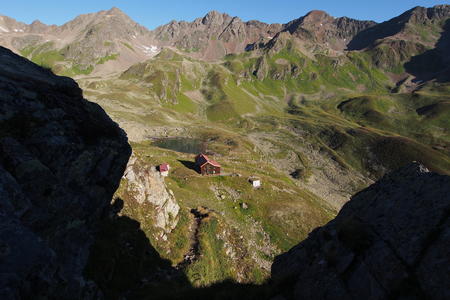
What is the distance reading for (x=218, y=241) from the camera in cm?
3966

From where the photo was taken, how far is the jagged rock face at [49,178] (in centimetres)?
928

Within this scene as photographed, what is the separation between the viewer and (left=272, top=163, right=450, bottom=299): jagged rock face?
9906 millimetres

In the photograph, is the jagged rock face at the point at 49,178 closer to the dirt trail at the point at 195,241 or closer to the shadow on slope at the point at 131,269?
the shadow on slope at the point at 131,269

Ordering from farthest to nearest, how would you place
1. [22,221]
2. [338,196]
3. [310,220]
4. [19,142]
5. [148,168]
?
[338,196], [310,220], [148,168], [19,142], [22,221]

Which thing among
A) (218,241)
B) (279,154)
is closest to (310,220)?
(218,241)

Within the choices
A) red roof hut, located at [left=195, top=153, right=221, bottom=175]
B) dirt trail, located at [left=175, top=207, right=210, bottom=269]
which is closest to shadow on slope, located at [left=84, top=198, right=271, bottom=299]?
dirt trail, located at [left=175, top=207, right=210, bottom=269]

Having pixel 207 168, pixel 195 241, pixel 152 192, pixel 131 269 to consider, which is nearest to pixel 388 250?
pixel 131 269

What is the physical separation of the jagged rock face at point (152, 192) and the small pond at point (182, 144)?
93.7 m

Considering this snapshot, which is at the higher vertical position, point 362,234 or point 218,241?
point 362,234

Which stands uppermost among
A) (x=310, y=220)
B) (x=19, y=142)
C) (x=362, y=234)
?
(x=19, y=142)

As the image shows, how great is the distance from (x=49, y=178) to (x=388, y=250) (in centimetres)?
1575

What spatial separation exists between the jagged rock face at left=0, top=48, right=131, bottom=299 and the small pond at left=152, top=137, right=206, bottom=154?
384ft

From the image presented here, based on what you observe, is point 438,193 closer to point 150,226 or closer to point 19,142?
point 19,142

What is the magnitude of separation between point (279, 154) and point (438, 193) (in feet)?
472
